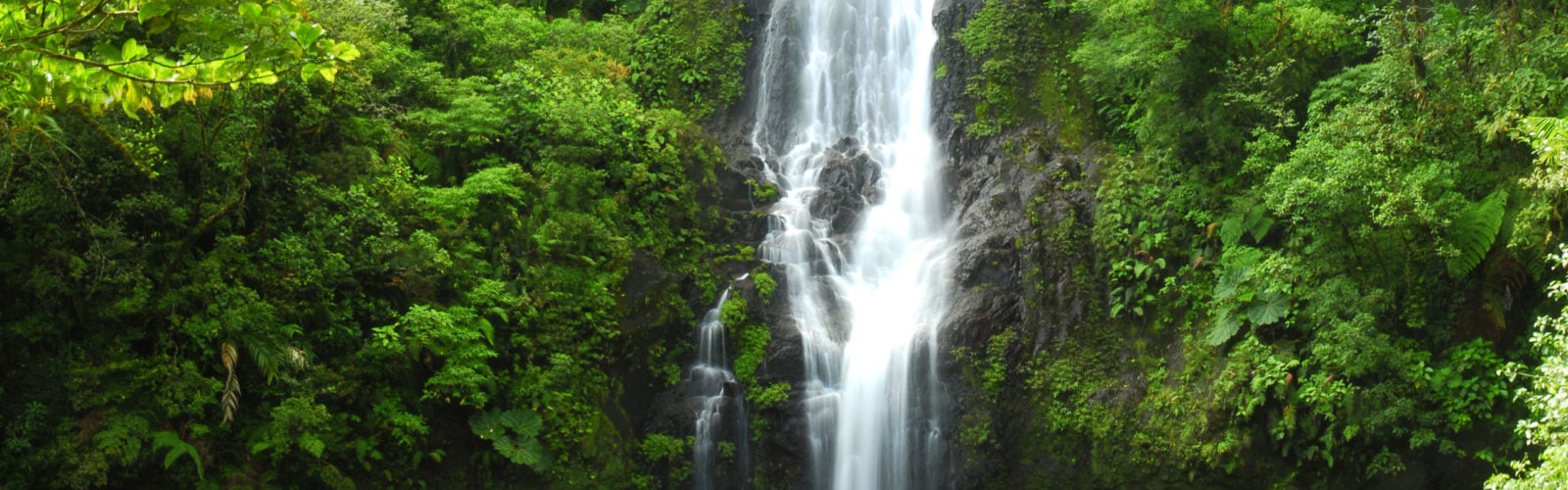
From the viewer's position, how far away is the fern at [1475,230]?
37.4 feet

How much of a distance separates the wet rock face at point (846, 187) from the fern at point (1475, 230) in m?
8.43

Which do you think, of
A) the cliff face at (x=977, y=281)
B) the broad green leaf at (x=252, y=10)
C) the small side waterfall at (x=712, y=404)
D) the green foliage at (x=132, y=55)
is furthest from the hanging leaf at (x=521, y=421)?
the broad green leaf at (x=252, y=10)

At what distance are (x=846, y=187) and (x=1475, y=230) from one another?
363 inches

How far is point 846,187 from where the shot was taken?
18156 mm

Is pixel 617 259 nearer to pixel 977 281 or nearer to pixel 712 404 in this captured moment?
pixel 712 404

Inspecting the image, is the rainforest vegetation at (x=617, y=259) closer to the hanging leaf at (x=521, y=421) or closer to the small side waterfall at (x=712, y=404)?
the hanging leaf at (x=521, y=421)

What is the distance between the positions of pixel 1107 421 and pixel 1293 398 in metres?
2.40

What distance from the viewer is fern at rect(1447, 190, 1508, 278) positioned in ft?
37.4

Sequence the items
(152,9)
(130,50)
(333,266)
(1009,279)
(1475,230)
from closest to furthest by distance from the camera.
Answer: (152,9) < (130,50) < (333,266) < (1475,230) < (1009,279)

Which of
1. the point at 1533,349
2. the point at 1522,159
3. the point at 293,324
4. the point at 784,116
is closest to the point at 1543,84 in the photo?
the point at 1522,159

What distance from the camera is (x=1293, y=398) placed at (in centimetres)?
1256

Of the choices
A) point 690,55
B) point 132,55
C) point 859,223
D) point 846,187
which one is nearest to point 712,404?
point 859,223

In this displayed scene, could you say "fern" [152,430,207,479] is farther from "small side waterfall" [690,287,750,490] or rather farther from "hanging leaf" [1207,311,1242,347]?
"hanging leaf" [1207,311,1242,347]

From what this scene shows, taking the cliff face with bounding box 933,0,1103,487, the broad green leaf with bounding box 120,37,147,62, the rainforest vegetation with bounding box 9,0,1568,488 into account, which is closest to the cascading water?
the cliff face with bounding box 933,0,1103,487
